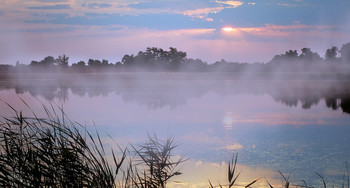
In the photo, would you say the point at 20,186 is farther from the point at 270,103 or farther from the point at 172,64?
the point at 172,64

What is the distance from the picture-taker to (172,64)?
9450cm

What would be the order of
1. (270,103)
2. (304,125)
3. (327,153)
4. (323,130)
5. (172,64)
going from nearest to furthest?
(327,153) < (323,130) < (304,125) < (270,103) < (172,64)

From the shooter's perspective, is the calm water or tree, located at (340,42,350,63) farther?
tree, located at (340,42,350,63)

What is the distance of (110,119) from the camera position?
26.5 m

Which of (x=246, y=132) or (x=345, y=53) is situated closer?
(x=246, y=132)

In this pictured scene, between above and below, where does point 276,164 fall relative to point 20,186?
below

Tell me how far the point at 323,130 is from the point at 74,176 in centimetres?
1968

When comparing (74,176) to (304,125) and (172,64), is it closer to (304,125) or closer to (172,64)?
(304,125)

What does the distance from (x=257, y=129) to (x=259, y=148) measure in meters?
5.68

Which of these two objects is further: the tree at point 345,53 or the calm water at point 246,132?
Answer: the tree at point 345,53

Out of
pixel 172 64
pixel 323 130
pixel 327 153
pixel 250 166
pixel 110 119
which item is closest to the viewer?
pixel 250 166

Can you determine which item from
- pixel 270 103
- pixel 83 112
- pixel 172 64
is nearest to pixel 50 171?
pixel 83 112

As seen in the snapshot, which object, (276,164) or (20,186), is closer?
(20,186)

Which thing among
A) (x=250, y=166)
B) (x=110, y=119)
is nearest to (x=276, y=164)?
(x=250, y=166)
